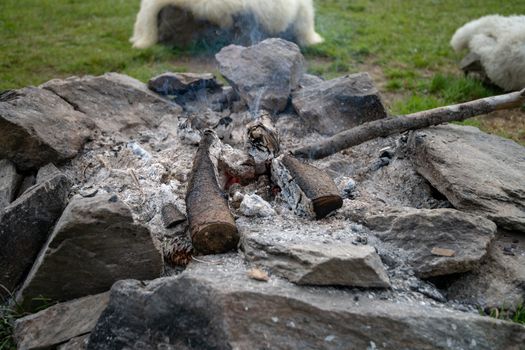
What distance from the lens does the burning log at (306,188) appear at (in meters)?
2.66

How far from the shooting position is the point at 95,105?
3.97m

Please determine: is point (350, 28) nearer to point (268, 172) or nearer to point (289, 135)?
point (289, 135)

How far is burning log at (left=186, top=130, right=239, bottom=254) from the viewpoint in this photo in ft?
7.98

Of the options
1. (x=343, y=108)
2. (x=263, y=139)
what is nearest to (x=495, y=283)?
(x=263, y=139)

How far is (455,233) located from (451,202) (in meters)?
0.32

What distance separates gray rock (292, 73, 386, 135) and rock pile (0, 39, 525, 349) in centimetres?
1

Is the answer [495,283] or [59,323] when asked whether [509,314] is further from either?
[59,323]

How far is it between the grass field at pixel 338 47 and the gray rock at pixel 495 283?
2654 millimetres

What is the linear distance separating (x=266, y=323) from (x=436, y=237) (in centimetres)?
106

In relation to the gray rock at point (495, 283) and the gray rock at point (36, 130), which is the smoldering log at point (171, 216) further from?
the gray rock at point (495, 283)

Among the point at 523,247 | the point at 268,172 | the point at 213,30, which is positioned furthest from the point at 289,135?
the point at 213,30

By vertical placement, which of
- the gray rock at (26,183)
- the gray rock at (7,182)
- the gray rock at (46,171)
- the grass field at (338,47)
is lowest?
the grass field at (338,47)

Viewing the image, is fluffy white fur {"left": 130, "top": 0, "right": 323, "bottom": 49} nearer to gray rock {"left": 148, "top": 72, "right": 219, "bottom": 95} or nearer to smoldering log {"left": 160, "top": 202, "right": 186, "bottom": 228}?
gray rock {"left": 148, "top": 72, "right": 219, "bottom": 95}

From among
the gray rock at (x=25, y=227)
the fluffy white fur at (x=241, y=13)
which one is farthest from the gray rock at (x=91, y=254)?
the fluffy white fur at (x=241, y=13)
